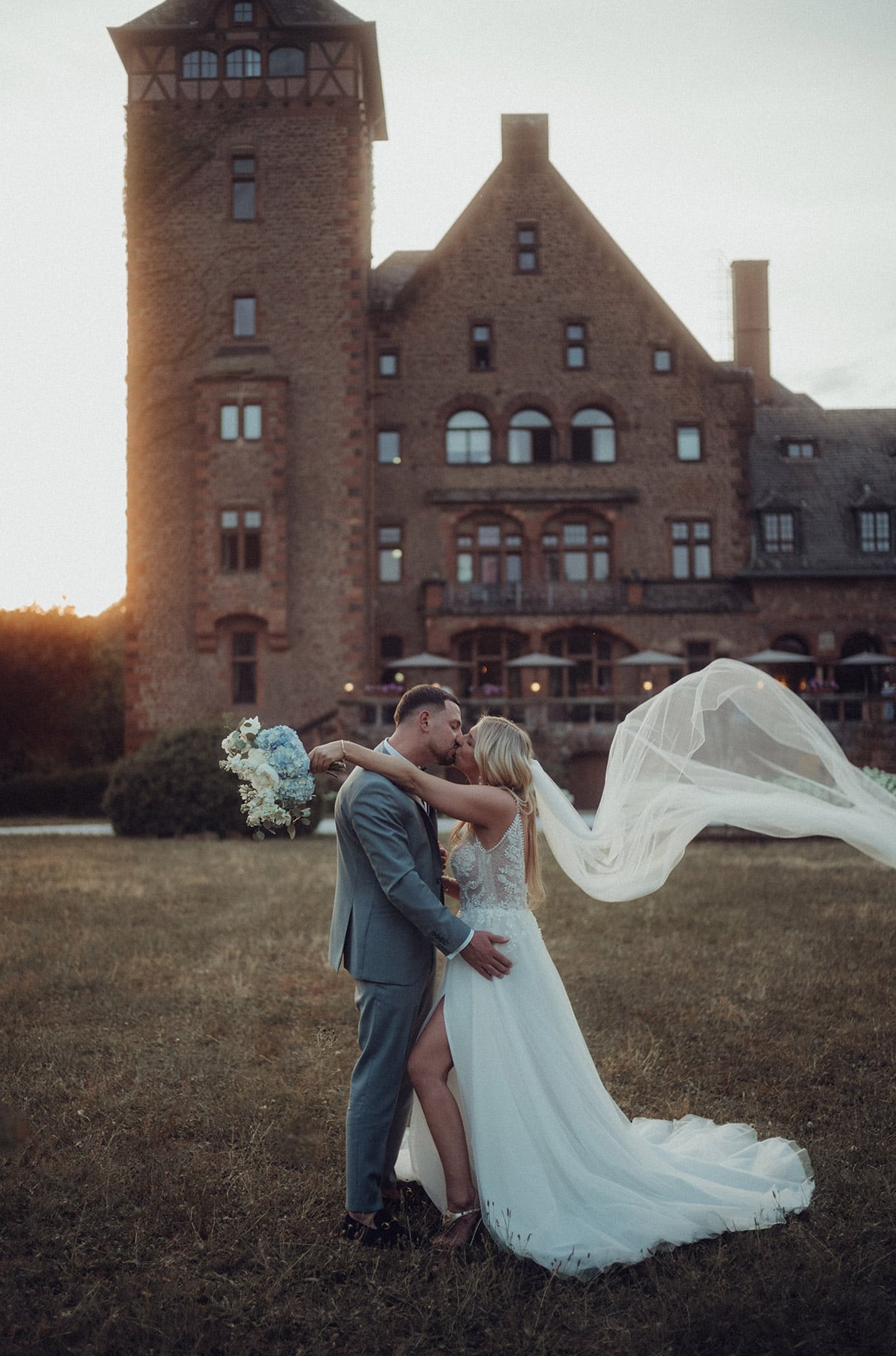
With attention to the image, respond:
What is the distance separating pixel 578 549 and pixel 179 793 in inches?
654

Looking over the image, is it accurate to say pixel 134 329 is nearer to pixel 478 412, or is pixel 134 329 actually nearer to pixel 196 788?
pixel 478 412

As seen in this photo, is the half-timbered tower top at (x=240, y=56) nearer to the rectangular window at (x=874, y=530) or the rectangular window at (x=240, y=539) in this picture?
the rectangular window at (x=240, y=539)

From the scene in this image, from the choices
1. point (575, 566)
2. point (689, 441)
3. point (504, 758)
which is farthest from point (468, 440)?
point (504, 758)

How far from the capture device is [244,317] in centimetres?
3195

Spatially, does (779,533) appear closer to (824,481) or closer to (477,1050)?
(824,481)

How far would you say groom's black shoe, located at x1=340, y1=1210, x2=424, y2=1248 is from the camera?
14.2 feet

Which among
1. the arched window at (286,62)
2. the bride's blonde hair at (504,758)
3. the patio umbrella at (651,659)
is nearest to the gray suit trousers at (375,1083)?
the bride's blonde hair at (504,758)

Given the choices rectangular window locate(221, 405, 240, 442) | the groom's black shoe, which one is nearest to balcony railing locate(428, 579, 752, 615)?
rectangular window locate(221, 405, 240, 442)

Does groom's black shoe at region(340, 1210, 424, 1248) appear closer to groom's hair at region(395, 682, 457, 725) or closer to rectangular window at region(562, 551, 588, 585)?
groom's hair at region(395, 682, 457, 725)

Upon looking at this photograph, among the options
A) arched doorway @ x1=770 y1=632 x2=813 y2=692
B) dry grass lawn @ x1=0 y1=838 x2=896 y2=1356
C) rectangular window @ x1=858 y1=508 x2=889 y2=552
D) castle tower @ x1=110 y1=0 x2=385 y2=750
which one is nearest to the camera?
dry grass lawn @ x1=0 y1=838 x2=896 y2=1356

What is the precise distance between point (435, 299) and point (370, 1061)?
32.3m

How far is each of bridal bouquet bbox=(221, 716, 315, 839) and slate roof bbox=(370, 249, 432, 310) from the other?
3199 centimetres

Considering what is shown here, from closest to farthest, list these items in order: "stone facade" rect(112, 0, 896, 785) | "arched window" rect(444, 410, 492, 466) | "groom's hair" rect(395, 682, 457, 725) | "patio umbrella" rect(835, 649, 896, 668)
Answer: "groom's hair" rect(395, 682, 457, 725)
"patio umbrella" rect(835, 649, 896, 668)
"stone facade" rect(112, 0, 896, 785)
"arched window" rect(444, 410, 492, 466)

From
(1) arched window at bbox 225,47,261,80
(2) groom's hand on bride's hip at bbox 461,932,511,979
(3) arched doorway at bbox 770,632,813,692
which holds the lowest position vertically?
(2) groom's hand on bride's hip at bbox 461,932,511,979
